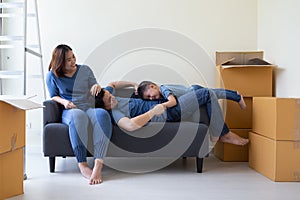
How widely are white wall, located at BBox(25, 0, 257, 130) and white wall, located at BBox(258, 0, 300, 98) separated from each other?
0.74 feet

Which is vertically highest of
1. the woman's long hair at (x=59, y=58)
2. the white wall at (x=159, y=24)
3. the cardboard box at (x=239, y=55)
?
the white wall at (x=159, y=24)

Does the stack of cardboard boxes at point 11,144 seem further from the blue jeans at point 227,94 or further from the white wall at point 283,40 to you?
the white wall at point 283,40

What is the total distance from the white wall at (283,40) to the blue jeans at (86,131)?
148cm

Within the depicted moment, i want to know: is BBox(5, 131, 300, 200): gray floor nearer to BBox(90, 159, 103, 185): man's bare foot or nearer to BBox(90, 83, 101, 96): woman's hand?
BBox(90, 159, 103, 185): man's bare foot

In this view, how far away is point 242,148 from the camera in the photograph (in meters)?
3.11

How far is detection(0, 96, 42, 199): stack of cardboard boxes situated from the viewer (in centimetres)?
192

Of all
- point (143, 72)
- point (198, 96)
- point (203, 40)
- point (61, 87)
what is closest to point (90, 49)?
point (143, 72)

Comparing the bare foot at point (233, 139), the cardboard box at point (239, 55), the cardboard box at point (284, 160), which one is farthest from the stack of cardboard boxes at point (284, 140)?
the cardboard box at point (239, 55)

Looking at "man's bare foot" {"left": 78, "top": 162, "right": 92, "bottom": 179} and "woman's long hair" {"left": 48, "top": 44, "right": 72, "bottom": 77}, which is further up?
"woman's long hair" {"left": 48, "top": 44, "right": 72, "bottom": 77}

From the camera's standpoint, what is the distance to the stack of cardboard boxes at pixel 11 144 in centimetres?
192

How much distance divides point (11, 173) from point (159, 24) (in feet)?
7.10

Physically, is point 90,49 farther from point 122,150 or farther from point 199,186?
point 199,186

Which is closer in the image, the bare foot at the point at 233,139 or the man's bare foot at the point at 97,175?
the man's bare foot at the point at 97,175

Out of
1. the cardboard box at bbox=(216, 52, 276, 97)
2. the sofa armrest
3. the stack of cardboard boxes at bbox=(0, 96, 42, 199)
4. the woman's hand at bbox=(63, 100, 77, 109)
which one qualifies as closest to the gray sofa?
the sofa armrest
